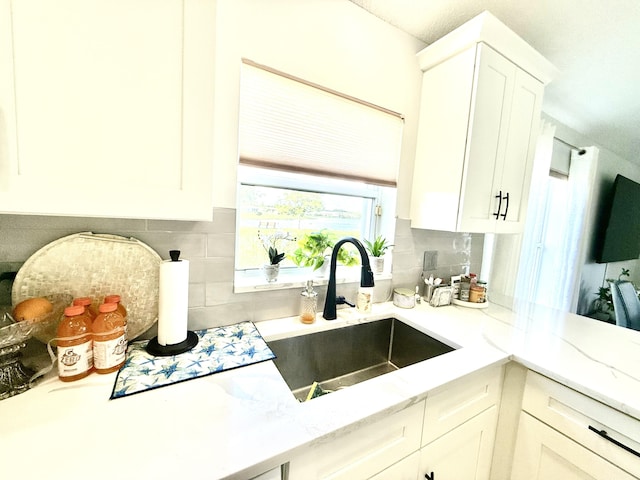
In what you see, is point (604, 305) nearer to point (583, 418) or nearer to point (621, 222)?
point (621, 222)

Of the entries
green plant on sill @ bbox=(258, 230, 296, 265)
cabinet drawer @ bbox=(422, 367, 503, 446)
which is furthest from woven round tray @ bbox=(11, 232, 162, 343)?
cabinet drawer @ bbox=(422, 367, 503, 446)

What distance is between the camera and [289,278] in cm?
122

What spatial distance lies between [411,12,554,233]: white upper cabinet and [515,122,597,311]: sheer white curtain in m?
1.21

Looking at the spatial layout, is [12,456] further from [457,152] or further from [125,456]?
[457,152]

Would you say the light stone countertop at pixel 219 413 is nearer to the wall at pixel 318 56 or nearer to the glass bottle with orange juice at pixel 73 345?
the glass bottle with orange juice at pixel 73 345

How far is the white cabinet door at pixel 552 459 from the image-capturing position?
0.79 m

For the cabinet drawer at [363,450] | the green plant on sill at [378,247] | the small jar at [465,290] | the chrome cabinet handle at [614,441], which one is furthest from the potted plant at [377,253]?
the chrome cabinet handle at [614,441]

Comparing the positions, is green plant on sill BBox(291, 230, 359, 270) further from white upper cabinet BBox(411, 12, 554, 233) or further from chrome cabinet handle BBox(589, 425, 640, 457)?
chrome cabinet handle BBox(589, 425, 640, 457)

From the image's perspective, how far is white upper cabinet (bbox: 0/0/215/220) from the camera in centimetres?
51

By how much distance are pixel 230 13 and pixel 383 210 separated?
3.66ft

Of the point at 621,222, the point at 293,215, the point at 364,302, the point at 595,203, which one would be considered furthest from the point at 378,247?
the point at 621,222

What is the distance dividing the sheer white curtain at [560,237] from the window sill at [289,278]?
5.90 feet

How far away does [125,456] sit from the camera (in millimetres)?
478

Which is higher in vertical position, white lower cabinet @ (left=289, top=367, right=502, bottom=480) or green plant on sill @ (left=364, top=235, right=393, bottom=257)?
green plant on sill @ (left=364, top=235, right=393, bottom=257)
